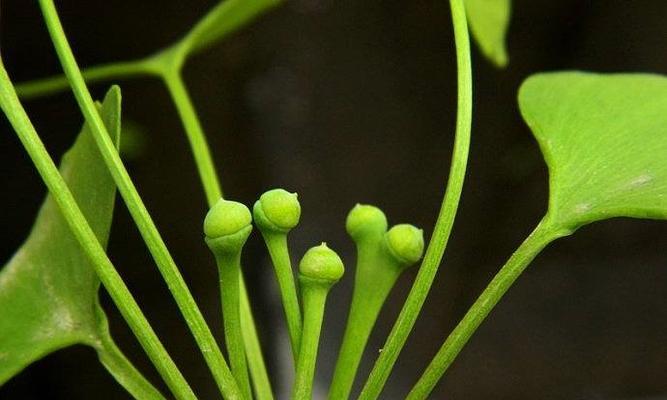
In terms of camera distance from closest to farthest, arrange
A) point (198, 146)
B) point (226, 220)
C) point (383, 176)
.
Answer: point (226, 220) < point (198, 146) < point (383, 176)

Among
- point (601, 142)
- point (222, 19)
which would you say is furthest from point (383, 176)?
point (601, 142)

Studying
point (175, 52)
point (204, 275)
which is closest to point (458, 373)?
point (204, 275)

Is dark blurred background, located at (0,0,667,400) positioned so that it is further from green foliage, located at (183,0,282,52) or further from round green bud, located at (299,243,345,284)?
round green bud, located at (299,243,345,284)

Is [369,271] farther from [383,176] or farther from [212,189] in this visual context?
[383,176]

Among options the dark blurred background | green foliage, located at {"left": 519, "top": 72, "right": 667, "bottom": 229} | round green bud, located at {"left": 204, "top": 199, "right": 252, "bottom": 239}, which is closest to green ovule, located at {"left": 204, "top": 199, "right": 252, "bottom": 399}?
round green bud, located at {"left": 204, "top": 199, "right": 252, "bottom": 239}

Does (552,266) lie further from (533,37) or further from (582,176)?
(582,176)

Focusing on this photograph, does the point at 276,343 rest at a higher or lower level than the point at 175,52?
lower
